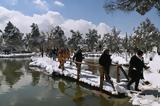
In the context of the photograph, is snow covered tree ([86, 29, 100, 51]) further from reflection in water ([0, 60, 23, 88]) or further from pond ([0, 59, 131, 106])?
pond ([0, 59, 131, 106])

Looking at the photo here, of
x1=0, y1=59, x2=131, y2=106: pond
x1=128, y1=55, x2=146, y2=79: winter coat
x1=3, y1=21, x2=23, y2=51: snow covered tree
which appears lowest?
x1=0, y1=59, x2=131, y2=106: pond

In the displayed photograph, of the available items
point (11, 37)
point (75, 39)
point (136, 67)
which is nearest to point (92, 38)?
point (75, 39)

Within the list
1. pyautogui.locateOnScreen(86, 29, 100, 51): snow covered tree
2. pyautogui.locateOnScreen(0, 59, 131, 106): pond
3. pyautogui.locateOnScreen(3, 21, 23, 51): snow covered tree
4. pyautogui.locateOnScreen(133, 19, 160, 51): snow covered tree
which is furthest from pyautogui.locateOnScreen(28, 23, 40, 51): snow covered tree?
pyautogui.locateOnScreen(0, 59, 131, 106): pond

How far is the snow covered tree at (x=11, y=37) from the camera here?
11819 cm

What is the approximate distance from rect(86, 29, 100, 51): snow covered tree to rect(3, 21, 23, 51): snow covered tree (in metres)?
34.3

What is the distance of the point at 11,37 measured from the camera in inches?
4660

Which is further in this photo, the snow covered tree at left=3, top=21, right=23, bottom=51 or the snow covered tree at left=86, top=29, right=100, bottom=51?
the snow covered tree at left=86, top=29, right=100, bottom=51

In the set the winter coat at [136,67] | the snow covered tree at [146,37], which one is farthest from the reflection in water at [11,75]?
the snow covered tree at [146,37]

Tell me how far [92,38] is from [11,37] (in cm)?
3877

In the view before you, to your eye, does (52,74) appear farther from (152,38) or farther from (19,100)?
(152,38)

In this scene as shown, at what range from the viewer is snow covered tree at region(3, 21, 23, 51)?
388ft

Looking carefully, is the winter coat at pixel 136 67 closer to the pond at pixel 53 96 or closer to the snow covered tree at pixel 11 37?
the pond at pixel 53 96

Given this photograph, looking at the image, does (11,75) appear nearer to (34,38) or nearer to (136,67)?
(136,67)

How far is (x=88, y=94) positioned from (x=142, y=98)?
298cm
